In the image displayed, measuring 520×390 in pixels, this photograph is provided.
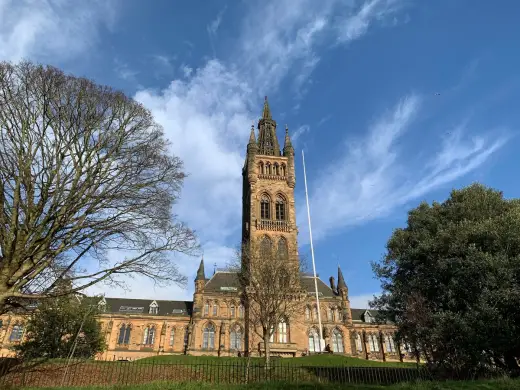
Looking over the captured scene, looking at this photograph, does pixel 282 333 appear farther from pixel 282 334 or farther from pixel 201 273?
pixel 201 273

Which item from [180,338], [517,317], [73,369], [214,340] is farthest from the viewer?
[180,338]

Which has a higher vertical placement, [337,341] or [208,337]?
[208,337]

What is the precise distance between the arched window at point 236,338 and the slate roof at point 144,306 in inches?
443

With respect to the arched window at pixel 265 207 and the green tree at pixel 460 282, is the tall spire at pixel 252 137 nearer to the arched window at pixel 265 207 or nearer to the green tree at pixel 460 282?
the arched window at pixel 265 207

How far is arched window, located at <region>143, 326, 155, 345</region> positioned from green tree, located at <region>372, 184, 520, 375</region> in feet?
122

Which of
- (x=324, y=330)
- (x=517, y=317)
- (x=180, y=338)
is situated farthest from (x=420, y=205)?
(x=180, y=338)

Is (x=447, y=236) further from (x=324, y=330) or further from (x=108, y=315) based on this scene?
(x=108, y=315)

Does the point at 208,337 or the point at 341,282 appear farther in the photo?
the point at 341,282

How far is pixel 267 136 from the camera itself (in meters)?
62.1

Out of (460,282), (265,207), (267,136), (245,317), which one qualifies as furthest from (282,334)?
(267,136)

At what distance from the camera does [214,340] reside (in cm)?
4522

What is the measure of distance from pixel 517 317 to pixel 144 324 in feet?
155

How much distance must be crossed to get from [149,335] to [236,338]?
46.6 ft

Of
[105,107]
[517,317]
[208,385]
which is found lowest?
[208,385]
